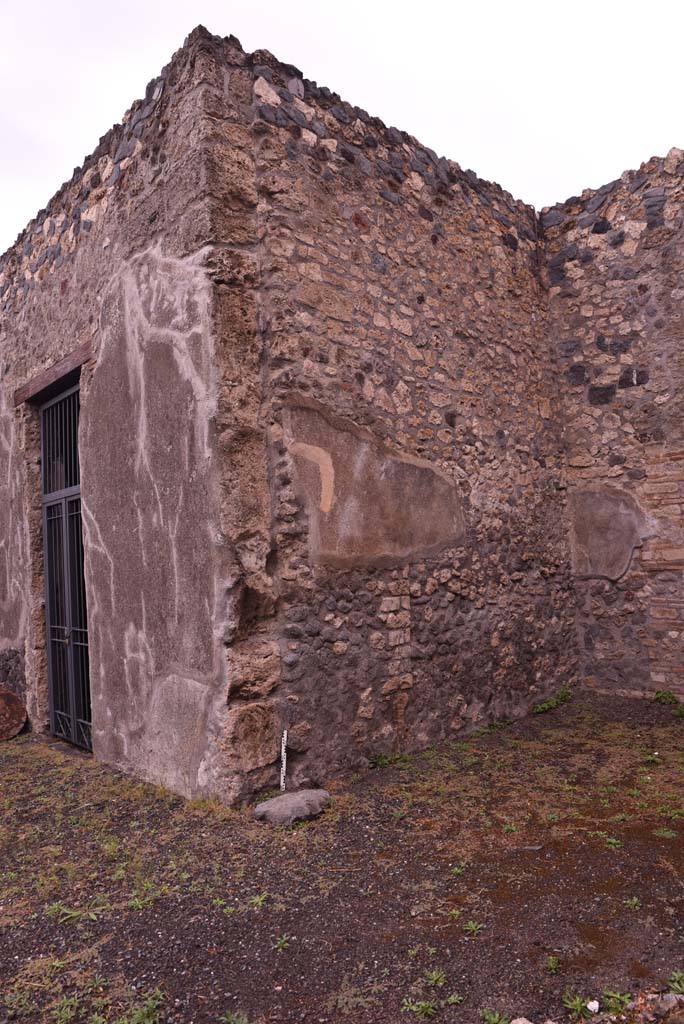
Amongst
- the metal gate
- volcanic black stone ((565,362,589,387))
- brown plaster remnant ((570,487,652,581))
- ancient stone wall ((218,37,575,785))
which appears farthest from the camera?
volcanic black stone ((565,362,589,387))

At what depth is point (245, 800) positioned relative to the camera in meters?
3.69

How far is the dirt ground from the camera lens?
217 cm

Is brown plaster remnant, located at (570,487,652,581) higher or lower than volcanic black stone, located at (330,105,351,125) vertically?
lower

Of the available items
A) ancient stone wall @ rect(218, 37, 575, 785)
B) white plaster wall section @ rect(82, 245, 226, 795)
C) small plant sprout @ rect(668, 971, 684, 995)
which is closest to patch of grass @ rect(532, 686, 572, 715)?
ancient stone wall @ rect(218, 37, 575, 785)

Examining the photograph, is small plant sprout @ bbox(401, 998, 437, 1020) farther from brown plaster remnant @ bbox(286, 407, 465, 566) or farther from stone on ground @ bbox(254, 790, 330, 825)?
brown plaster remnant @ bbox(286, 407, 465, 566)

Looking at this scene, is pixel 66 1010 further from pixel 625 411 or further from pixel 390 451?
pixel 625 411

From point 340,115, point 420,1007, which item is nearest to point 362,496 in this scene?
point 340,115

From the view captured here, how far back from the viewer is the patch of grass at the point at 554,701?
5.63 m

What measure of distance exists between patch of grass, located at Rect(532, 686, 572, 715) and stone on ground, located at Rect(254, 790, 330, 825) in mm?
2429

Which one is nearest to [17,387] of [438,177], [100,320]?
[100,320]

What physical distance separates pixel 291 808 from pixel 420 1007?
61.2 inches

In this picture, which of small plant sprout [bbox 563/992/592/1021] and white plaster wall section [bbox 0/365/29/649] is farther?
white plaster wall section [bbox 0/365/29/649]

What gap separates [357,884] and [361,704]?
1404 mm

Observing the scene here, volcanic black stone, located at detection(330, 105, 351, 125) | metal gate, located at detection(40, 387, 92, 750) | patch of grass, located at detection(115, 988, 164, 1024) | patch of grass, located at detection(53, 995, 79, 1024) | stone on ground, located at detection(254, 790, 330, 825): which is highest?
volcanic black stone, located at detection(330, 105, 351, 125)
